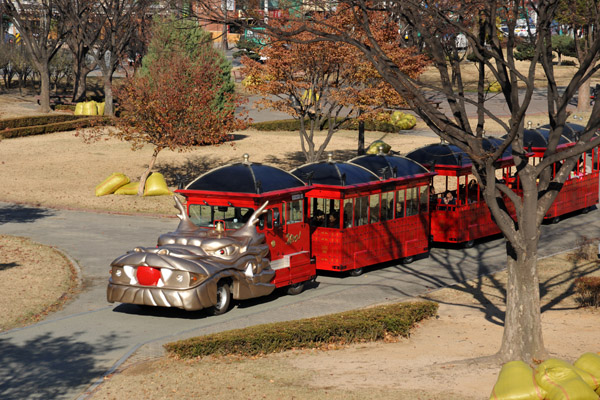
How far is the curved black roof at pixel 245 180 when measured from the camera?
18.3 m

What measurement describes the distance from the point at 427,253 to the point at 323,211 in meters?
4.84

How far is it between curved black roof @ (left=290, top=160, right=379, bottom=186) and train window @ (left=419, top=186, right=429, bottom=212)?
222 centimetres

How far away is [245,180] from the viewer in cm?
1845

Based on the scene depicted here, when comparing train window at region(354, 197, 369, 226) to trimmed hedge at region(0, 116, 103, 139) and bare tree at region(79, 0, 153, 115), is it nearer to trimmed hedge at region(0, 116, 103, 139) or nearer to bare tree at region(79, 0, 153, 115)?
trimmed hedge at region(0, 116, 103, 139)

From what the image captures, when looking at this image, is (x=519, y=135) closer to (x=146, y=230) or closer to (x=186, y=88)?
(x=146, y=230)

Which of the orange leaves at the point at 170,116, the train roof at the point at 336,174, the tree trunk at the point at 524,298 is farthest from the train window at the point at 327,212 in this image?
the orange leaves at the point at 170,116

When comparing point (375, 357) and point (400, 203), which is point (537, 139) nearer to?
point (400, 203)

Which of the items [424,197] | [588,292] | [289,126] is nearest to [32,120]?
[289,126]

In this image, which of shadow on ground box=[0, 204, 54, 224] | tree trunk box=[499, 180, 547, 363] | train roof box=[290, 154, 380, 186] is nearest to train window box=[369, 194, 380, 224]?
train roof box=[290, 154, 380, 186]

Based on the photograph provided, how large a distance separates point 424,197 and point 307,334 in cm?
1020

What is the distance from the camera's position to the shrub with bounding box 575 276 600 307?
1768 centimetres

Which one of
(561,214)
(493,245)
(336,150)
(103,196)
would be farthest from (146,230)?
(336,150)

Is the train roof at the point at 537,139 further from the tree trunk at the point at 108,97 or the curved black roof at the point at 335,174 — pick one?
the tree trunk at the point at 108,97

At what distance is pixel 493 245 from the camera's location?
1001 inches
